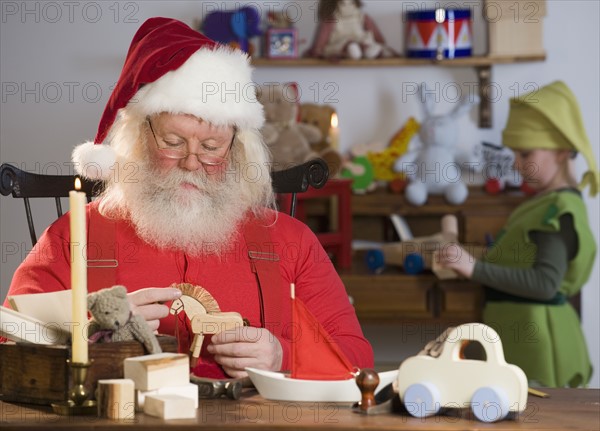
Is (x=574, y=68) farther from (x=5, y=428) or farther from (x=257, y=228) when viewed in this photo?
(x=5, y=428)

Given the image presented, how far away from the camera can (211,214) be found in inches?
88.2

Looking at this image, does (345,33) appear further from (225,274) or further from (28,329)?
(28,329)

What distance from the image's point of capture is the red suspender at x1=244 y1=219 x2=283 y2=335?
7.04 ft

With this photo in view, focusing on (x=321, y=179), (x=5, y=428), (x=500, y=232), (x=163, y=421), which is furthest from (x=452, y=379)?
(x=500, y=232)

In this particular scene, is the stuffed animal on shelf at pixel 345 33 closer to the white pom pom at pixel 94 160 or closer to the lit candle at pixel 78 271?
the white pom pom at pixel 94 160

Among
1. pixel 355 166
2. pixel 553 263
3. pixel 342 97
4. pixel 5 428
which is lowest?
pixel 5 428

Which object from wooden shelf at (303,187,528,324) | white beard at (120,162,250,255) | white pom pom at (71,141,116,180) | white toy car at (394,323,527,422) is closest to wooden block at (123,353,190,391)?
white toy car at (394,323,527,422)

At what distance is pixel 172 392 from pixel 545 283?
2041 millimetres

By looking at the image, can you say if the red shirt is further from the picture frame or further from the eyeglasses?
the picture frame

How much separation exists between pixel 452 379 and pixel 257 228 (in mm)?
986

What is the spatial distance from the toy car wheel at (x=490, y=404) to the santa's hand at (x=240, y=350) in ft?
1.81

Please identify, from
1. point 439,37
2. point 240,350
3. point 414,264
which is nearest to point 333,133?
point 439,37

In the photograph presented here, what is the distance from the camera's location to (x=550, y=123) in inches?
129

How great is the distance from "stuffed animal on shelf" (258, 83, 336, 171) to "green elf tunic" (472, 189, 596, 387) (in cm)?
81
